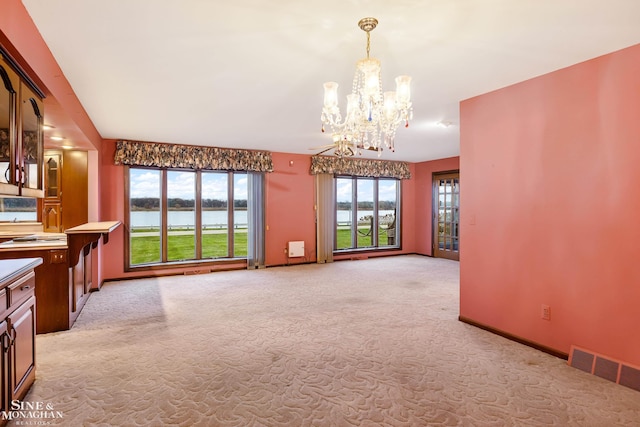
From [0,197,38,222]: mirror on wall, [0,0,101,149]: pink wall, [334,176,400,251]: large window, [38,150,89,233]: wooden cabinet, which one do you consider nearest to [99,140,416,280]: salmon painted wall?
[334,176,400,251]: large window

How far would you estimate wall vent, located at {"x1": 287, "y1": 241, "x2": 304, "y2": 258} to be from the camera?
22.7 ft

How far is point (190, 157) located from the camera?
Answer: 590 centimetres

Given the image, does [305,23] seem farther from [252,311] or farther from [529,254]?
[252,311]

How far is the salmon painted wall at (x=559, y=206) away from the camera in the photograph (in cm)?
239

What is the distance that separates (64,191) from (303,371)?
4.45 meters

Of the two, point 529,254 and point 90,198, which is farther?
point 90,198

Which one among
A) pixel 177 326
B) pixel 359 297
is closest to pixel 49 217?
pixel 177 326

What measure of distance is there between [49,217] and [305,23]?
15.7 feet

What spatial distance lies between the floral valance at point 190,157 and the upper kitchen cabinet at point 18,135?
3155 millimetres

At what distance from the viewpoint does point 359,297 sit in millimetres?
4586

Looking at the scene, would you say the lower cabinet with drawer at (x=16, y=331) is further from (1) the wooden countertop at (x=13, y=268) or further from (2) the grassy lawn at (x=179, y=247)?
(2) the grassy lawn at (x=179, y=247)

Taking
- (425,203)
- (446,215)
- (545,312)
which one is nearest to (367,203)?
(425,203)

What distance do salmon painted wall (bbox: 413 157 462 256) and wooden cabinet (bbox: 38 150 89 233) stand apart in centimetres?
693

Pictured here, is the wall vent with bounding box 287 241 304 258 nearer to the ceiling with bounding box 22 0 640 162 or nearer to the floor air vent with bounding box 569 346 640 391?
the ceiling with bounding box 22 0 640 162
